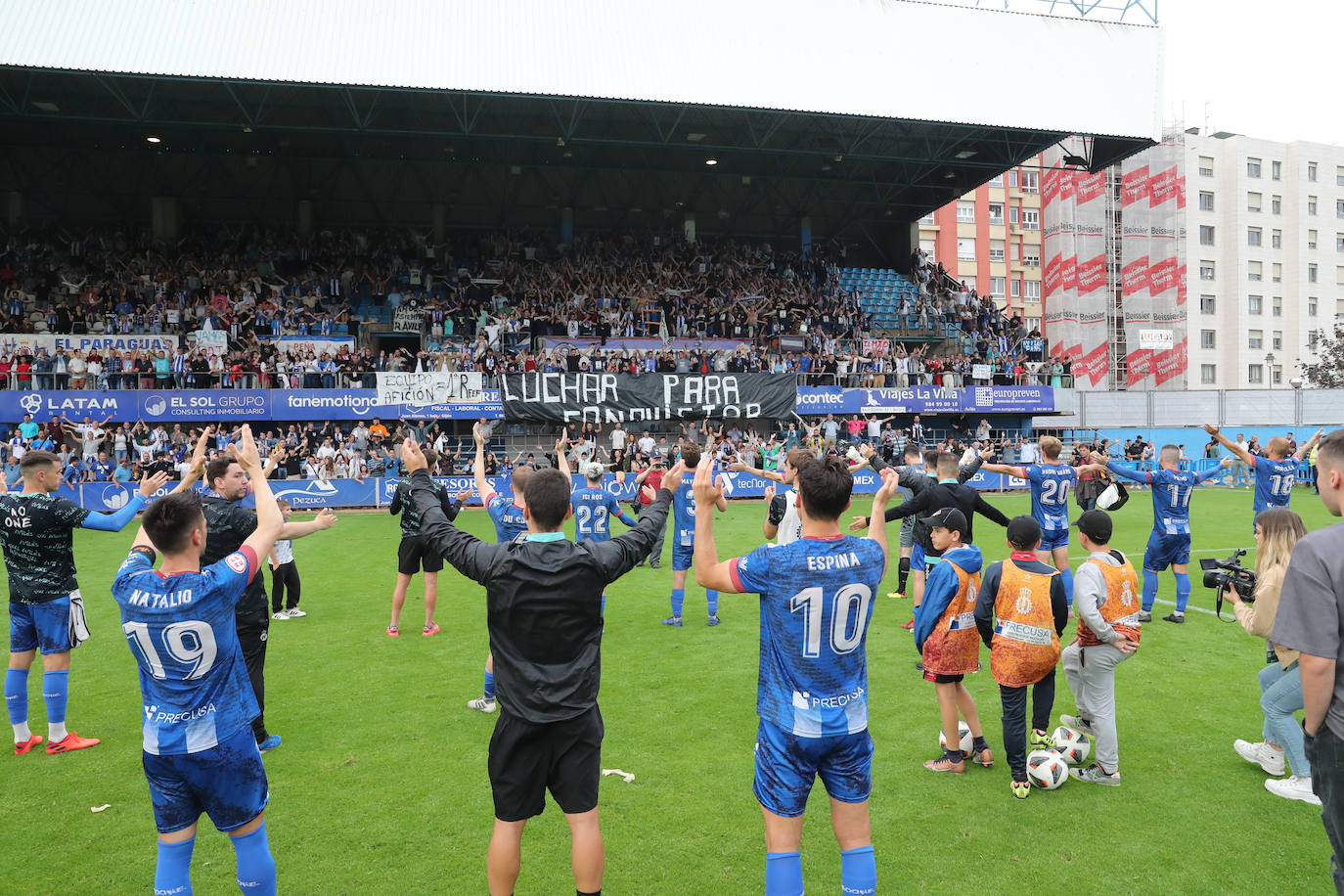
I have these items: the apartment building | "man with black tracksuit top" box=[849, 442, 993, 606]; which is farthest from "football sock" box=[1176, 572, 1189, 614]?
the apartment building

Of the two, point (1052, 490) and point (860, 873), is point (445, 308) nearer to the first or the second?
point (1052, 490)

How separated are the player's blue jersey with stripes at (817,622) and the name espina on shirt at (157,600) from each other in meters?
2.53

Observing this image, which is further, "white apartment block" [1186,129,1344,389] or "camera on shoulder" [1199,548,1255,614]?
"white apartment block" [1186,129,1344,389]

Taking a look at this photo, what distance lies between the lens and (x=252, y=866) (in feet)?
13.0

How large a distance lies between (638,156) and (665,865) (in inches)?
1415

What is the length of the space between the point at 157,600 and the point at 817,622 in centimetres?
302

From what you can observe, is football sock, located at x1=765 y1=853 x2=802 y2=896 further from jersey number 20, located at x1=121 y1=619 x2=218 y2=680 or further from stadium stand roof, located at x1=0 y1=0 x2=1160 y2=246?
stadium stand roof, located at x1=0 y1=0 x2=1160 y2=246

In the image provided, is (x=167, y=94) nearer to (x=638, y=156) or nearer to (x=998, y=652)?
(x=638, y=156)

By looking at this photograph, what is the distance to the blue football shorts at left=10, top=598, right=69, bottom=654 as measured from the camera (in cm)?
657

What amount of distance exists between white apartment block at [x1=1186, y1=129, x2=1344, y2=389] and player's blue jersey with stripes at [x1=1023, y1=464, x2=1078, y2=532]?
60553 mm

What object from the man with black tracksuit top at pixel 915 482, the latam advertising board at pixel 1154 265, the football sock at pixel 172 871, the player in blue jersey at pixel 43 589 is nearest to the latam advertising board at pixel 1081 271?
the latam advertising board at pixel 1154 265

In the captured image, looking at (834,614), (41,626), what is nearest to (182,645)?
(834,614)

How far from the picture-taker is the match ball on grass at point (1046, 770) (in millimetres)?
5832

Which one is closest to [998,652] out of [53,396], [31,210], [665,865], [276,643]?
[665,865]
